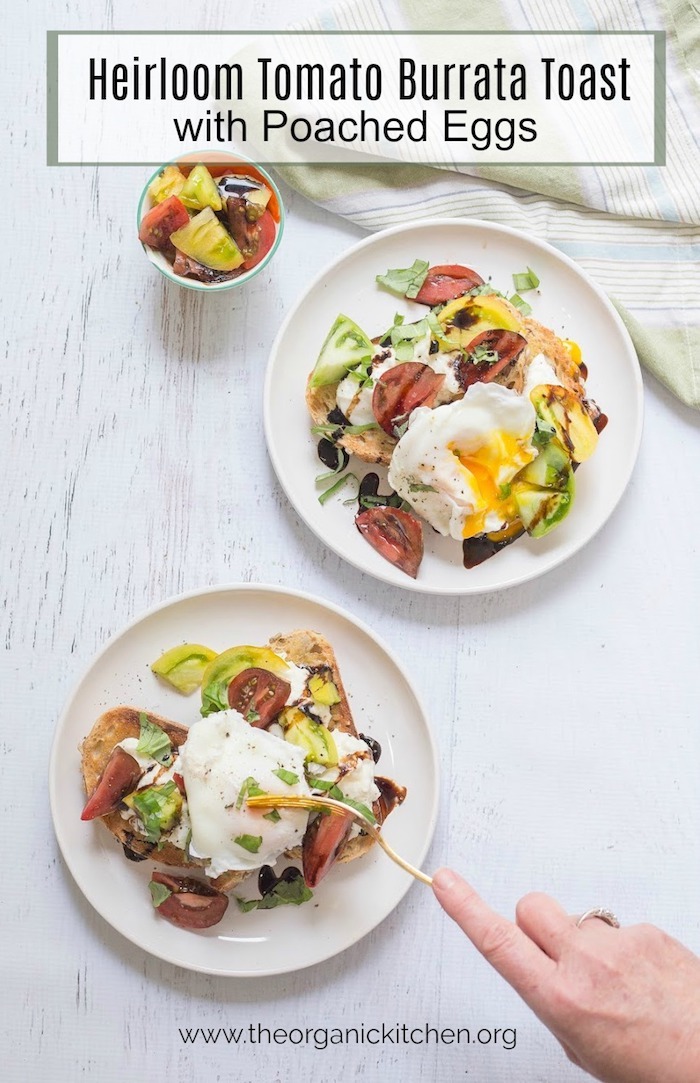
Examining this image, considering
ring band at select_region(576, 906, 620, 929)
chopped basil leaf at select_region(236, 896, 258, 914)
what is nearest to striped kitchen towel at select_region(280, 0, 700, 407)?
ring band at select_region(576, 906, 620, 929)

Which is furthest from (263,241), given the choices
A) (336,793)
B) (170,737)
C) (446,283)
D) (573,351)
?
(336,793)

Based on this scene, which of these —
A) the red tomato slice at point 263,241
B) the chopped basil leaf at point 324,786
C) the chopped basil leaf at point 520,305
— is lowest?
the chopped basil leaf at point 324,786

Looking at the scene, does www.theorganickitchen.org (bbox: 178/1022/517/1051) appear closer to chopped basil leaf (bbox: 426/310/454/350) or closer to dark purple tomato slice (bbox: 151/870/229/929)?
dark purple tomato slice (bbox: 151/870/229/929)

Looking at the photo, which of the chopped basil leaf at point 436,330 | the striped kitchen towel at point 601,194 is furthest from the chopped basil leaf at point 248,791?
the striped kitchen towel at point 601,194

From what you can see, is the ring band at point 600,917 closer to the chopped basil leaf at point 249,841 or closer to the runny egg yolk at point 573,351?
the chopped basil leaf at point 249,841

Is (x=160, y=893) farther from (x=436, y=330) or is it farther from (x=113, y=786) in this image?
(x=436, y=330)

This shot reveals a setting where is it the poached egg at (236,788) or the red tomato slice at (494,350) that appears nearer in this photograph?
the poached egg at (236,788)

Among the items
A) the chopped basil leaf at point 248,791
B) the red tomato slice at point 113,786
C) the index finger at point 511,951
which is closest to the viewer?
the index finger at point 511,951
